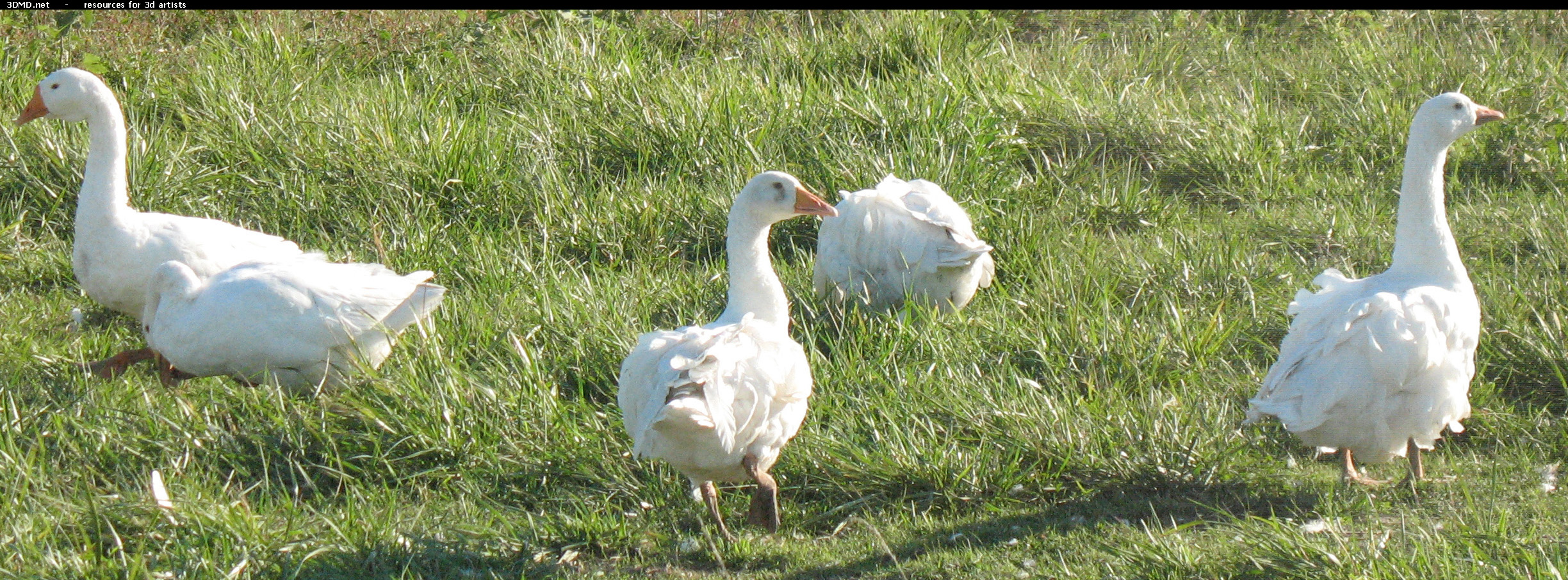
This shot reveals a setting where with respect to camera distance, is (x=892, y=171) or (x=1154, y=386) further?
(x=892, y=171)

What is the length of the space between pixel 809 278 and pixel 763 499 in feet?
5.90

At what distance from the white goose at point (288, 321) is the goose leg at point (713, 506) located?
4.13 ft

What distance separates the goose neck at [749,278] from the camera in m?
4.28

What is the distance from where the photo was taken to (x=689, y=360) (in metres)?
3.66

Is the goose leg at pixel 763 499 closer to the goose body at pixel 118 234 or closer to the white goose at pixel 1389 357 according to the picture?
the white goose at pixel 1389 357

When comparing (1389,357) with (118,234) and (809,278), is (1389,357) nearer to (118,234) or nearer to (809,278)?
(809,278)

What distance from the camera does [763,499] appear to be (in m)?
3.95

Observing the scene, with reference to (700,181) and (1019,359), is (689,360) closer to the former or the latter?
(1019,359)

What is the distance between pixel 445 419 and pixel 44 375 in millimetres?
1703

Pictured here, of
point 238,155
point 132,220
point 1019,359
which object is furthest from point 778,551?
point 238,155

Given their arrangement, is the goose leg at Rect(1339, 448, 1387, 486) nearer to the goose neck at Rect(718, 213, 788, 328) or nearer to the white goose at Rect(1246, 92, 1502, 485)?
the white goose at Rect(1246, 92, 1502, 485)

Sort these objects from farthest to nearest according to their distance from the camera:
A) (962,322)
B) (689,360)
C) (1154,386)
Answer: (962,322) → (1154,386) → (689,360)

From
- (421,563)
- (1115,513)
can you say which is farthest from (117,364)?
(1115,513)

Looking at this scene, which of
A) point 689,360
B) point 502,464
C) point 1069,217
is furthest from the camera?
point 1069,217
